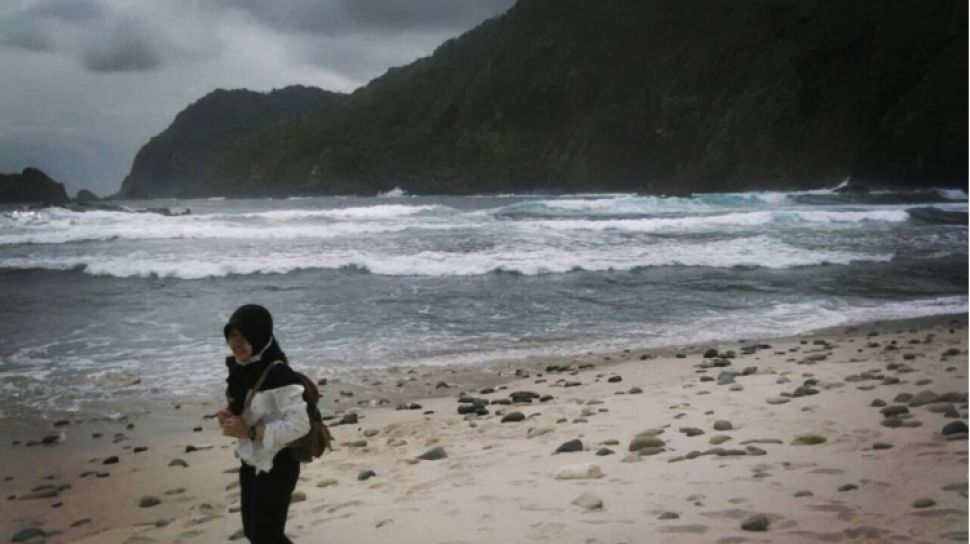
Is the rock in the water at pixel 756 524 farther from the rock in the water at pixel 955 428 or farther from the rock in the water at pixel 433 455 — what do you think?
the rock in the water at pixel 433 455

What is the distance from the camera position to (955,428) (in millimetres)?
3904

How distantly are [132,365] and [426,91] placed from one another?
90891 mm

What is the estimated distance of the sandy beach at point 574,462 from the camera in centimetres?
316

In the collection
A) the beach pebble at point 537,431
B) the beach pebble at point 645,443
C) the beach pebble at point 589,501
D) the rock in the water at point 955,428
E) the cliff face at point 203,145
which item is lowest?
the beach pebble at point 537,431

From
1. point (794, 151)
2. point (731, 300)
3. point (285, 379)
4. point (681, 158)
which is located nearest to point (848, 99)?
point (794, 151)

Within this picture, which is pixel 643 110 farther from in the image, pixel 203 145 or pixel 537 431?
pixel 537 431

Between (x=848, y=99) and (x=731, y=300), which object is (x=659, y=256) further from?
(x=848, y=99)

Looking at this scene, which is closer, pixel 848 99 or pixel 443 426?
pixel 443 426

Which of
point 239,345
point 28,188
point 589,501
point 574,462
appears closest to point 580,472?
point 574,462

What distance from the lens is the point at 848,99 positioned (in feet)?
167

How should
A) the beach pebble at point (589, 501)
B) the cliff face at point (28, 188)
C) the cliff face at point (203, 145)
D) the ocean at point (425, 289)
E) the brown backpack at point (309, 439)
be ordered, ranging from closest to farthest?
the brown backpack at point (309, 439), the beach pebble at point (589, 501), the ocean at point (425, 289), the cliff face at point (28, 188), the cliff face at point (203, 145)

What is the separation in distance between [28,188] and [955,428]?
1746cm

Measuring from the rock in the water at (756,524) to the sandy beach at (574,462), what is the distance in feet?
0.04

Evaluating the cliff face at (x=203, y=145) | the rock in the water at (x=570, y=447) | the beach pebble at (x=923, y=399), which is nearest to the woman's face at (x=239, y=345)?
the rock in the water at (x=570, y=447)
